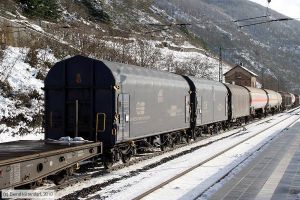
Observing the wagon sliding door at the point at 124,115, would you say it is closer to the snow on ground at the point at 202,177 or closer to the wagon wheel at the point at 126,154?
the wagon wheel at the point at 126,154

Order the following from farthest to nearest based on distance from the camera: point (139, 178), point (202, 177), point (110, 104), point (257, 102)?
point (257, 102), point (110, 104), point (202, 177), point (139, 178)

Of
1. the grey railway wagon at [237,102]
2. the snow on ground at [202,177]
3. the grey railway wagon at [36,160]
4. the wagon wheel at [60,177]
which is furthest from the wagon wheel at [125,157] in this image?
the grey railway wagon at [237,102]

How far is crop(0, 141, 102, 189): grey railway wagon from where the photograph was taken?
844 cm

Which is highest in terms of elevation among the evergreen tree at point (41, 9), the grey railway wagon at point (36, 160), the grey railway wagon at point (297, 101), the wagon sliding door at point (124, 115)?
the evergreen tree at point (41, 9)

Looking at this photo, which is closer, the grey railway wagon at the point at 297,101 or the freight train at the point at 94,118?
the freight train at the point at 94,118

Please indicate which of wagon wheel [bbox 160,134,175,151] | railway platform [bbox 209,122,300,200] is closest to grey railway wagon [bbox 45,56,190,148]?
wagon wheel [bbox 160,134,175,151]

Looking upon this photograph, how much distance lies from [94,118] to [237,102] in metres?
21.7

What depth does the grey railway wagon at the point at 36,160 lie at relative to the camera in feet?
27.7

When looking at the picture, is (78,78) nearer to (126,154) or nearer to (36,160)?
(126,154)

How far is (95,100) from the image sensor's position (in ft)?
45.0

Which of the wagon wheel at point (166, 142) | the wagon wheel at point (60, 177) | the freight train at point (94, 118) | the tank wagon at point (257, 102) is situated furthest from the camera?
the tank wagon at point (257, 102)

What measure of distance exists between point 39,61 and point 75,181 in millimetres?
20396

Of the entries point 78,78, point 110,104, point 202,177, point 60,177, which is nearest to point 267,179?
point 202,177

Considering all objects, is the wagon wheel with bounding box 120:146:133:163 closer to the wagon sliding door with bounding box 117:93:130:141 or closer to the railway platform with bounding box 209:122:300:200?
the wagon sliding door with bounding box 117:93:130:141
